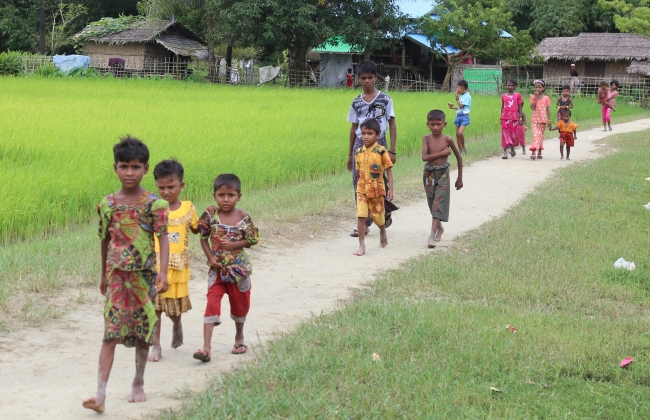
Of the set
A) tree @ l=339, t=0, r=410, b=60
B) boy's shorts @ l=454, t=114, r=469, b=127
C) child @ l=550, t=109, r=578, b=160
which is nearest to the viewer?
boy's shorts @ l=454, t=114, r=469, b=127

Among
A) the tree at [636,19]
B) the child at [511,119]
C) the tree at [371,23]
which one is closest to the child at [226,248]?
the child at [511,119]

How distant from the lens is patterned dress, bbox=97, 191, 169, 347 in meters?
3.68

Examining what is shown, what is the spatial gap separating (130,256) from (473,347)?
1910 mm

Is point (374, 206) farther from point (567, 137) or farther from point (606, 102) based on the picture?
point (606, 102)

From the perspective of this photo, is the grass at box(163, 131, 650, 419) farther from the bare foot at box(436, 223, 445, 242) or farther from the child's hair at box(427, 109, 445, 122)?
the child's hair at box(427, 109, 445, 122)

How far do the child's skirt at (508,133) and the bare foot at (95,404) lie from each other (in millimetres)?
12712

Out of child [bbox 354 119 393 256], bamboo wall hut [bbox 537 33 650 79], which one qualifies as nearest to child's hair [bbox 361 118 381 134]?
child [bbox 354 119 393 256]

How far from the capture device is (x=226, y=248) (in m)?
4.40

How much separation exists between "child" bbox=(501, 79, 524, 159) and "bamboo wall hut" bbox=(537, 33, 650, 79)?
995 inches

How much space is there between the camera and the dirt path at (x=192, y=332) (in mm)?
3818

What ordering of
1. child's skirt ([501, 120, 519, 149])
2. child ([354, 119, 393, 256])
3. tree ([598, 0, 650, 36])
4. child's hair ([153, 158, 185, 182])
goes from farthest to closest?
tree ([598, 0, 650, 36]), child's skirt ([501, 120, 519, 149]), child ([354, 119, 393, 256]), child's hair ([153, 158, 185, 182])

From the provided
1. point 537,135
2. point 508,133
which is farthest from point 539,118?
point 508,133

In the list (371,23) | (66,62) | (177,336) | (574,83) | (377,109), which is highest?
(371,23)

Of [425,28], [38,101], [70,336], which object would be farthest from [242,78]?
[70,336]
